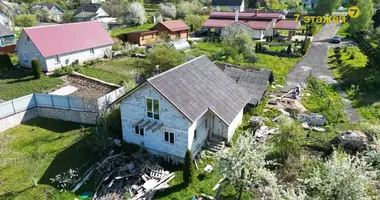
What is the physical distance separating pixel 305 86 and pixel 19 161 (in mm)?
30553

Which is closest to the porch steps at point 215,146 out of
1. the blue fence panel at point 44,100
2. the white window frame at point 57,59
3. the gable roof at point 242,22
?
the blue fence panel at point 44,100

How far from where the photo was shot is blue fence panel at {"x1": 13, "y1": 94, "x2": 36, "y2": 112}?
81.8 feet

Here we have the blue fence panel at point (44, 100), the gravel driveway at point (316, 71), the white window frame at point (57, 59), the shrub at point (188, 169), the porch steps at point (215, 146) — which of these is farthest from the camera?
the white window frame at point (57, 59)

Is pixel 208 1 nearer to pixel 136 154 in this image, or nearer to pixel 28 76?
pixel 28 76

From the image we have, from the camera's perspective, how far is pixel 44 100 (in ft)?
85.7

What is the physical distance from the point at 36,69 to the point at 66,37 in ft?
25.4

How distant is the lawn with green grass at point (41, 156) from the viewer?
17344 millimetres

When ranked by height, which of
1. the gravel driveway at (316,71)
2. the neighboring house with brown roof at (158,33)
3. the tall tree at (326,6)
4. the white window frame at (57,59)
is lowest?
the gravel driveway at (316,71)

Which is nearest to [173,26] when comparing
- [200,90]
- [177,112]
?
[200,90]

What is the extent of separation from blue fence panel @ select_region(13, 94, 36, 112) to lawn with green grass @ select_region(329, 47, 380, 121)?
3075cm

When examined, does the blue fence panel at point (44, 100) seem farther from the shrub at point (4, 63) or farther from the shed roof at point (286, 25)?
the shed roof at point (286, 25)

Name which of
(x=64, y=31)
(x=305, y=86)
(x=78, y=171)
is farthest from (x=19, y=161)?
(x=305, y=86)

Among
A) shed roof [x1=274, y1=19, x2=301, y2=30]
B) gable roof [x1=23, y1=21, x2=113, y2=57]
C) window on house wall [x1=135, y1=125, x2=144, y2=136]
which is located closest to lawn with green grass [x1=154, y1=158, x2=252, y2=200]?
window on house wall [x1=135, y1=125, x2=144, y2=136]

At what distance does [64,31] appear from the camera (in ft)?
131
